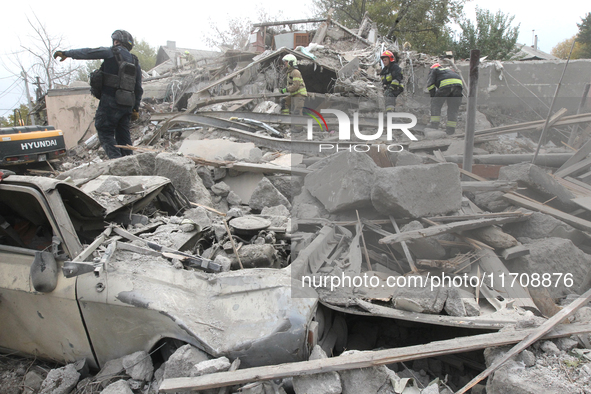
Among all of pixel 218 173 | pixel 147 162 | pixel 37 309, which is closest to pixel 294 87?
pixel 218 173

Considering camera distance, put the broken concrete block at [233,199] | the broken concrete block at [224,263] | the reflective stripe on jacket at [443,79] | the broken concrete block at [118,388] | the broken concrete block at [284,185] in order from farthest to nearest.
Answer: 1. the reflective stripe on jacket at [443,79]
2. the broken concrete block at [284,185]
3. the broken concrete block at [233,199]
4. the broken concrete block at [224,263]
5. the broken concrete block at [118,388]

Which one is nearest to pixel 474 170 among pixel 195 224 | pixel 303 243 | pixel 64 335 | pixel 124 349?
pixel 303 243

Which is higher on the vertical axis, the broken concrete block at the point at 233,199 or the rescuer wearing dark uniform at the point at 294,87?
the rescuer wearing dark uniform at the point at 294,87

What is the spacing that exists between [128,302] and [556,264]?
308cm

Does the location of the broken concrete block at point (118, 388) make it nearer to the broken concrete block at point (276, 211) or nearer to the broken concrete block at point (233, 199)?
the broken concrete block at point (276, 211)

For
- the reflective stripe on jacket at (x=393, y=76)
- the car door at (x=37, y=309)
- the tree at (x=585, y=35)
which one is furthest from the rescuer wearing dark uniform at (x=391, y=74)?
the tree at (x=585, y=35)

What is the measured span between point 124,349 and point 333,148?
122 inches

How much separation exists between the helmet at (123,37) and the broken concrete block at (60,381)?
14.3 feet

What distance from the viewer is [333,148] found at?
14.7 feet

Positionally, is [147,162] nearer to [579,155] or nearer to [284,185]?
[284,185]

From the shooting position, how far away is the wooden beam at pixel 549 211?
311 centimetres

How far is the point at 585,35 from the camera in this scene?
23.3 meters

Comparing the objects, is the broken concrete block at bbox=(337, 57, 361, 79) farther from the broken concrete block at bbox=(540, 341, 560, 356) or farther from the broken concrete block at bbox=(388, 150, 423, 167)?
the broken concrete block at bbox=(540, 341, 560, 356)

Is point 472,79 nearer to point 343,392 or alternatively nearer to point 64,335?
point 343,392
